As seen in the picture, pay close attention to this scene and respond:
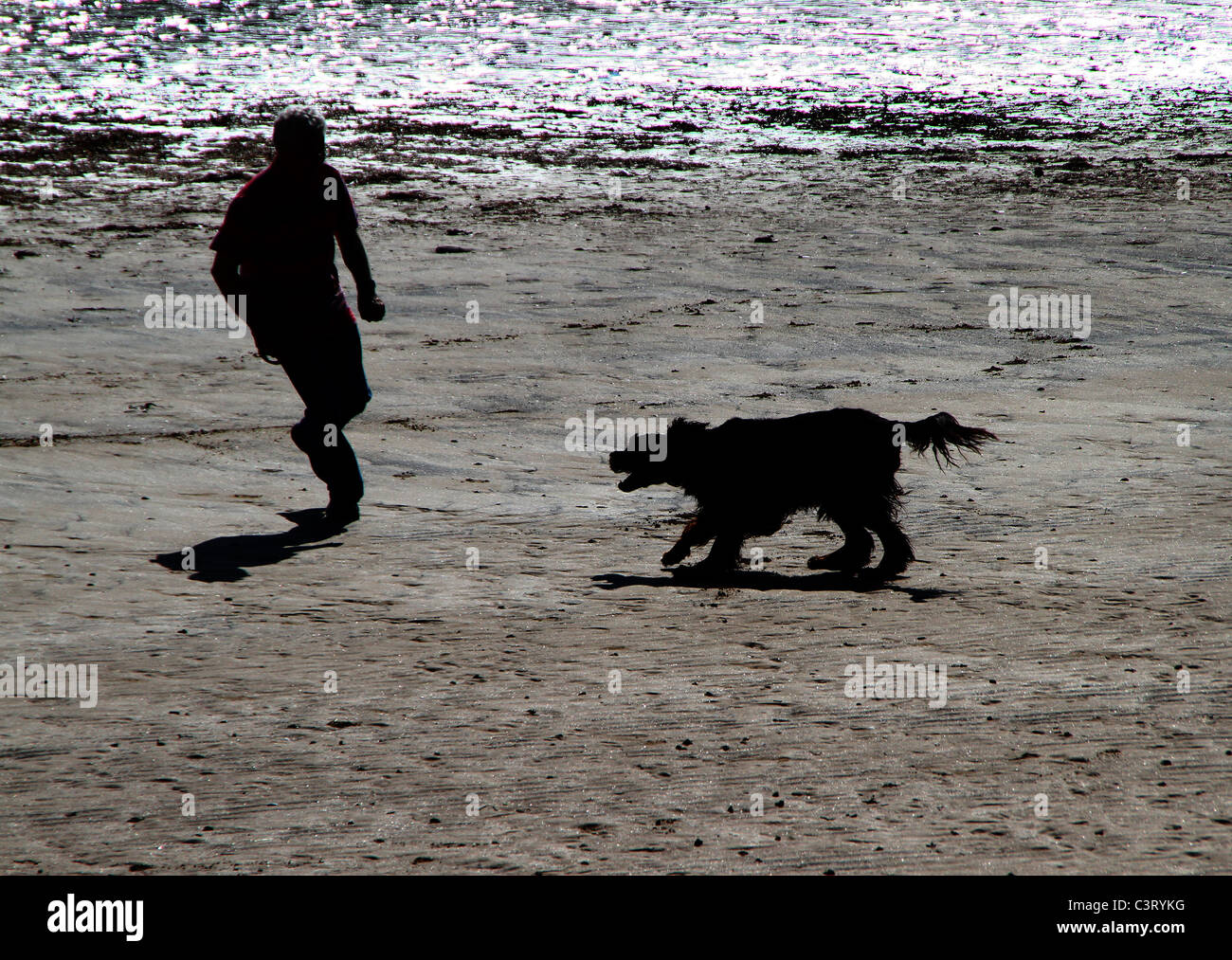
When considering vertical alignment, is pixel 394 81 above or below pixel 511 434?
above

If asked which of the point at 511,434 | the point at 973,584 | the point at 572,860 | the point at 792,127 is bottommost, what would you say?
the point at 572,860

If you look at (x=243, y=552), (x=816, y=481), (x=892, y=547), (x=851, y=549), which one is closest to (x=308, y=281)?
(x=243, y=552)

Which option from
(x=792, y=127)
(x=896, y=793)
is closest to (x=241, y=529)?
(x=896, y=793)

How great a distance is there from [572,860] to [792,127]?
1909cm

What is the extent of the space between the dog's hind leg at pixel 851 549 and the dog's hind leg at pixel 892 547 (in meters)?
0.07

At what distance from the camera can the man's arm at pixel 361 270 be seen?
686 cm

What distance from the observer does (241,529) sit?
698cm

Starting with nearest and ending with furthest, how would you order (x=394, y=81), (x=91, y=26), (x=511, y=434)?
1. (x=511, y=434)
2. (x=394, y=81)
3. (x=91, y=26)

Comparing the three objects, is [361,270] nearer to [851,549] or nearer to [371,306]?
[371,306]

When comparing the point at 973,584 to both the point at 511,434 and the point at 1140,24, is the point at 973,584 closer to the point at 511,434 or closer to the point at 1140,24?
the point at 511,434

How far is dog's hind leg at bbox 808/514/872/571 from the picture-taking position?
21.8ft

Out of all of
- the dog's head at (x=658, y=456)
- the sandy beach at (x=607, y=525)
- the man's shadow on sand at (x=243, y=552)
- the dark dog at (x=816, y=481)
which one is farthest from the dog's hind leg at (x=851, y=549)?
the man's shadow on sand at (x=243, y=552)

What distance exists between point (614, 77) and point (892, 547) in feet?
69.5

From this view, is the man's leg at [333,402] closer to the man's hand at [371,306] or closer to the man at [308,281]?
the man at [308,281]
